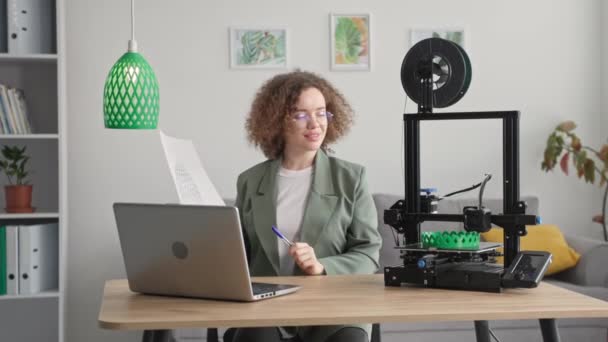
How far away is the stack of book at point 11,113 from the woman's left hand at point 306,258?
2.19 metres

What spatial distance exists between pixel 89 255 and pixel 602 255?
2.47 meters

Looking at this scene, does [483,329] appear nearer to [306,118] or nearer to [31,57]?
[306,118]

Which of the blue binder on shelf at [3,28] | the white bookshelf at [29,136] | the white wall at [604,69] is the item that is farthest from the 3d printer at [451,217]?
the white wall at [604,69]

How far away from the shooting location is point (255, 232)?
2.57 metres

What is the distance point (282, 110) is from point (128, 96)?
472 mm

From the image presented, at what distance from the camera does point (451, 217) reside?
2.18 metres

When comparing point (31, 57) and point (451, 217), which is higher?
point (31, 57)

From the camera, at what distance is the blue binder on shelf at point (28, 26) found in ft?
13.2

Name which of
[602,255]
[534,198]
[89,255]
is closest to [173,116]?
[89,255]

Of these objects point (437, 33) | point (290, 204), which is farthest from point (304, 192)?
point (437, 33)

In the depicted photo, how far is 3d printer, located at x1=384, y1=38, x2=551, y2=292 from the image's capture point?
2.07 m

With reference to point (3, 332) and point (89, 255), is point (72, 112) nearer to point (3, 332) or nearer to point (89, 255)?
point (89, 255)

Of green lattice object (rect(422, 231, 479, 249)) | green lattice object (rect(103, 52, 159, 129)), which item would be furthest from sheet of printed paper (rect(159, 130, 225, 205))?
green lattice object (rect(422, 231, 479, 249))

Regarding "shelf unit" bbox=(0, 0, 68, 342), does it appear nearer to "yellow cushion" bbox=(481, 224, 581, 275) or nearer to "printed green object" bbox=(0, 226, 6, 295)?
"printed green object" bbox=(0, 226, 6, 295)
